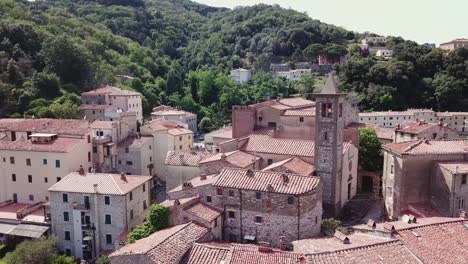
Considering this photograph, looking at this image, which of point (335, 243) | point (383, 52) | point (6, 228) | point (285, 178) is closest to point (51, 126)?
point (6, 228)

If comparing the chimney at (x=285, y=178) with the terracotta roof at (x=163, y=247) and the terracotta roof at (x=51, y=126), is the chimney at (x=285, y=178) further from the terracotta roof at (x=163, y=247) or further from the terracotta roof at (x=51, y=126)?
the terracotta roof at (x=51, y=126)

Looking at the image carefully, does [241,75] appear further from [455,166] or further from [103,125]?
[455,166]

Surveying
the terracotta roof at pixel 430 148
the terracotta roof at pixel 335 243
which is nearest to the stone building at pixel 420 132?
the terracotta roof at pixel 430 148

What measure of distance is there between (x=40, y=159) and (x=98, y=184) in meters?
8.55

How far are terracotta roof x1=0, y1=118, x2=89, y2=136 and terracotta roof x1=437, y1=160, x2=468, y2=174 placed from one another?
3050 cm

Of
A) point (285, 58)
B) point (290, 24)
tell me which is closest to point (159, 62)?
point (285, 58)

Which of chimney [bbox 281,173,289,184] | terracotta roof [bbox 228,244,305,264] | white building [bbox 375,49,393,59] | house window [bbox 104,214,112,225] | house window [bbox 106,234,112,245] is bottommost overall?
house window [bbox 106,234,112,245]

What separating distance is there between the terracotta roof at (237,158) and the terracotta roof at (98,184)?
5.67m

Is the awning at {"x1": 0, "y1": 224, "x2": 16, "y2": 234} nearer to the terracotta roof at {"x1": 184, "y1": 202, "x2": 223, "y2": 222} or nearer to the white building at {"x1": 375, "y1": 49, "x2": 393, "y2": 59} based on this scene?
the terracotta roof at {"x1": 184, "y1": 202, "x2": 223, "y2": 222}

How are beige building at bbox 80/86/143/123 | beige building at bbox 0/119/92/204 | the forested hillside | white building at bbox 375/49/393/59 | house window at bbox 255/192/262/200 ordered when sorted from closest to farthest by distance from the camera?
house window at bbox 255/192/262/200 < beige building at bbox 0/119/92/204 < beige building at bbox 80/86/143/123 < the forested hillside < white building at bbox 375/49/393/59

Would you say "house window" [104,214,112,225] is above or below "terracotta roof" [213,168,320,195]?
below

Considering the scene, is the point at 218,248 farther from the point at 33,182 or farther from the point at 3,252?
the point at 33,182

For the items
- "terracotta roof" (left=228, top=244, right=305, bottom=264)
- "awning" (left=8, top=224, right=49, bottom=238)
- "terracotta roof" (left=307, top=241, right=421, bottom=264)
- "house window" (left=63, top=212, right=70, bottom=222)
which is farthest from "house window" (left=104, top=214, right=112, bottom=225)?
"terracotta roof" (left=307, top=241, right=421, bottom=264)

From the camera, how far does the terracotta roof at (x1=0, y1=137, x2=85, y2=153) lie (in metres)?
39.2
